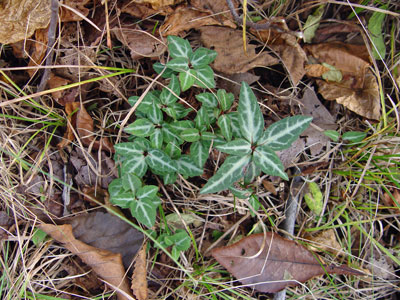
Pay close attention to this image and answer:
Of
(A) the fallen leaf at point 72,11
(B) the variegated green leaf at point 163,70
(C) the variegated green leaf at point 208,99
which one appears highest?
(A) the fallen leaf at point 72,11

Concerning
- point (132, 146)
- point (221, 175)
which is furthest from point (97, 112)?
point (221, 175)

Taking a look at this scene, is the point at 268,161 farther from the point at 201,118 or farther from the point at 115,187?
the point at 115,187

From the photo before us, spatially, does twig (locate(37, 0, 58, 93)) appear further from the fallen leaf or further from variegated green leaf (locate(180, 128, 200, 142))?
variegated green leaf (locate(180, 128, 200, 142))

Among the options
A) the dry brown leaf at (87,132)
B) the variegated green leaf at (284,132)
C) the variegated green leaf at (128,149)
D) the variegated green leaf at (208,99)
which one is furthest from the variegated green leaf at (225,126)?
the dry brown leaf at (87,132)

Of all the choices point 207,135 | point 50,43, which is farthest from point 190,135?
point 50,43

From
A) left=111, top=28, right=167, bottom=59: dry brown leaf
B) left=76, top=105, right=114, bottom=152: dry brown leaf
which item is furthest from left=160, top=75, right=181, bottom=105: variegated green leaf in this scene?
left=76, top=105, right=114, bottom=152: dry brown leaf

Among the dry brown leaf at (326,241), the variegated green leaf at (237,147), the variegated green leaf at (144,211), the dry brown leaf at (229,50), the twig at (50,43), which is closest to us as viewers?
the variegated green leaf at (237,147)

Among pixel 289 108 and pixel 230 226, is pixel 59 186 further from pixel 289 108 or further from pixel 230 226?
pixel 289 108

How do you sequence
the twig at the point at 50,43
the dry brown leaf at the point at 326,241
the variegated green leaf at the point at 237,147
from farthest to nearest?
the dry brown leaf at the point at 326,241 < the twig at the point at 50,43 < the variegated green leaf at the point at 237,147

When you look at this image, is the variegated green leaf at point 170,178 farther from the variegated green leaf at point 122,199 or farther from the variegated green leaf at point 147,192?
the variegated green leaf at point 122,199
